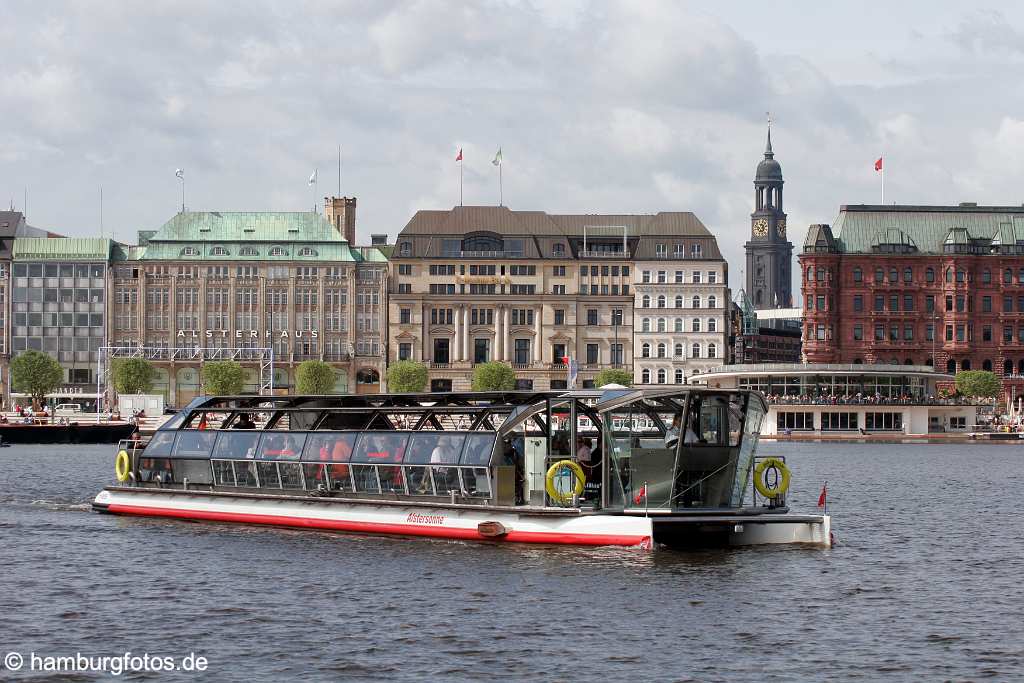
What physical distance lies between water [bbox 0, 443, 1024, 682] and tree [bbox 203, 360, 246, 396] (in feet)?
435

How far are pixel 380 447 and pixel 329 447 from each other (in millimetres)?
2367

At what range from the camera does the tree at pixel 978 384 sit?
195m

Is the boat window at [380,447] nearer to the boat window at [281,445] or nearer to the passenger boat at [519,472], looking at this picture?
the passenger boat at [519,472]

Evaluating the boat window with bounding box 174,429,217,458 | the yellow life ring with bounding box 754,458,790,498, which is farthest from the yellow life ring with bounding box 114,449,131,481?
the yellow life ring with bounding box 754,458,790,498

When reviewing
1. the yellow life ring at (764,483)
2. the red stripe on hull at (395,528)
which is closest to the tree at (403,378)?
the red stripe on hull at (395,528)

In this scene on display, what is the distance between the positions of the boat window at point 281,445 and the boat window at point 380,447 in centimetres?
288

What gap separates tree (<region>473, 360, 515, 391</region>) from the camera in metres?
195

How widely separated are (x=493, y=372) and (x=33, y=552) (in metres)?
143

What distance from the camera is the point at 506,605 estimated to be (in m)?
42.2

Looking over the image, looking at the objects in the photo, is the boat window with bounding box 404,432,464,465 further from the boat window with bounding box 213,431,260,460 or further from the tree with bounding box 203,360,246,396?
the tree with bounding box 203,360,246,396

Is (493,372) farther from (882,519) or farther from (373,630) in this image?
(373,630)

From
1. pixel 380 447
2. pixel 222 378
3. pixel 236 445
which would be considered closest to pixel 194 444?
pixel 236 445

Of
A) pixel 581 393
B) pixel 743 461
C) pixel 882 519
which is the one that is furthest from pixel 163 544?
pixel 882 519

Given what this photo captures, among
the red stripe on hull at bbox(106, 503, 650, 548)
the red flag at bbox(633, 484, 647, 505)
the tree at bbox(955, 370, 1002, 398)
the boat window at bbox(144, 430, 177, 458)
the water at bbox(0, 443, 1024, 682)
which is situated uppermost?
the tree at bbox(955, 370, 1002, 398)
